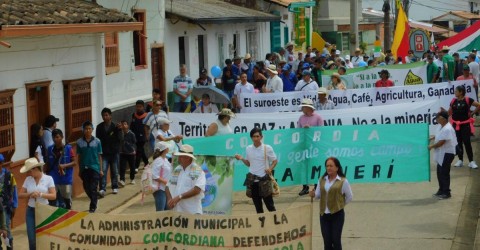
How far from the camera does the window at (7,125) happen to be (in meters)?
16.0

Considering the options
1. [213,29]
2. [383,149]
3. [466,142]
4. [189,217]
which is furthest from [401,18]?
[189,217]

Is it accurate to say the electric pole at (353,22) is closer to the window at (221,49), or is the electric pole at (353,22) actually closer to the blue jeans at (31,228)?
the window at (221,49)

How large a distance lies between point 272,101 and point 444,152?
19.4ft

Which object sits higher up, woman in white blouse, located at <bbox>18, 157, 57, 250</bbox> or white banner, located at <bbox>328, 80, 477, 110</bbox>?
white banner, located at <bbox>328, 80, 477, 110</bbox>

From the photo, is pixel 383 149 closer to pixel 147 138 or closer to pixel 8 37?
pixel 147 138

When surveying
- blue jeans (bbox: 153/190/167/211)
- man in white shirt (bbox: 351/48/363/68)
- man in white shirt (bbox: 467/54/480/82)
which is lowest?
blue jeans (bbox: 153/190/167/211)

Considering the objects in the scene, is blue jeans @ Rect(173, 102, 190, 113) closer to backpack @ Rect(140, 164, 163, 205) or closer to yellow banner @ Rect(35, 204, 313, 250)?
backpack @ Rect(140, 164, 163, 205)

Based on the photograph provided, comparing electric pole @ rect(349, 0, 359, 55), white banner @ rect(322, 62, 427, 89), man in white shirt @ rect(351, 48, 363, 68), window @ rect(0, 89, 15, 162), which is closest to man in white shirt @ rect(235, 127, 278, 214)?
window @ rect(0, 89, 15, 162)

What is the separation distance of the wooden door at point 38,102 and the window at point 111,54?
3.64 metres

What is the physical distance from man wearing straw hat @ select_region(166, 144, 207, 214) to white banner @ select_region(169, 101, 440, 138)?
5352mm

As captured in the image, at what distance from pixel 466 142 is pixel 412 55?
612 inches

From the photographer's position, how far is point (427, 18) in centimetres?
8894

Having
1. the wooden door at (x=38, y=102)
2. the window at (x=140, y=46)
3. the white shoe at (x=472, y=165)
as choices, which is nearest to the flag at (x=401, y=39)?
the window at (x=140, y=46)

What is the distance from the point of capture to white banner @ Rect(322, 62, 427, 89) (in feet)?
87.0
